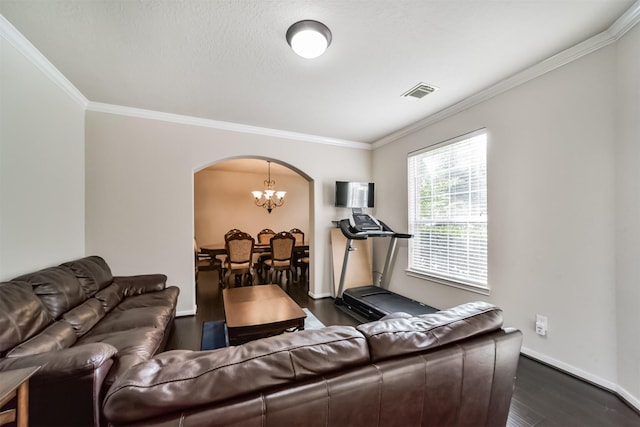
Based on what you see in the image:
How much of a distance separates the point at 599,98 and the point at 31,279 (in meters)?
4.52

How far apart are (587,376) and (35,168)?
192 inches

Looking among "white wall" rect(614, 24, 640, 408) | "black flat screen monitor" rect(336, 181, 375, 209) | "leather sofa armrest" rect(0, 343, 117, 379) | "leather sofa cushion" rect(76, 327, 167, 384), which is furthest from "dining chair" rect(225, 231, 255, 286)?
"white wall" rect(614, 24, 640, 408)

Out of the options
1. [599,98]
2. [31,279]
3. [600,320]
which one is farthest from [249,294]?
[599,98]

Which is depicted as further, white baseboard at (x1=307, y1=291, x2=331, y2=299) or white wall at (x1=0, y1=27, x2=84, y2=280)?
white baseboard at (x1=307, y1=291, x2=331, y2=299)

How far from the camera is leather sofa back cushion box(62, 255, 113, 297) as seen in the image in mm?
2369

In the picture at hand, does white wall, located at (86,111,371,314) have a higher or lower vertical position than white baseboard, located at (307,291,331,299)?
higher

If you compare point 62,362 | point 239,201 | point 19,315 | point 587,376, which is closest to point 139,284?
point 19,315

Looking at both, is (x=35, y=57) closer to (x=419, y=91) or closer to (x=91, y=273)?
(x=91, y=273)

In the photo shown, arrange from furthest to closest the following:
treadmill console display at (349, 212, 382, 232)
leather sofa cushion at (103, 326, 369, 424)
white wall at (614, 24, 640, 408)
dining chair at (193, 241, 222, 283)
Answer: dining chair at (193, 241, 222, 283) < treadmill console display at (349, 212, 382, 232) < white wall at (614, 24, 640, 408) < leather sofa cushion at (103, 326, 369, 424)

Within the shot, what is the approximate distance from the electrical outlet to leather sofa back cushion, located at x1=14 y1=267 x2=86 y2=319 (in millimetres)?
3980

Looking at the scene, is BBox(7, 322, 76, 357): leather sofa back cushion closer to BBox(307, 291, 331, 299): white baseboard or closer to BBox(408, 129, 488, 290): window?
BBox(307, 291, 331, 299): white baseboard

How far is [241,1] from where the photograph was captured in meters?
1.65

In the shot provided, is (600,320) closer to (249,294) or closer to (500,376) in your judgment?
(500,376)

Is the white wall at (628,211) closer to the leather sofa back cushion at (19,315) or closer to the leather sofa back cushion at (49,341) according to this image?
the leather sofa back cushion at (49,341)
